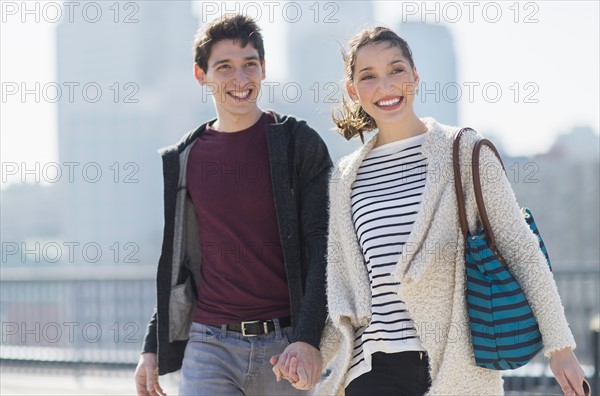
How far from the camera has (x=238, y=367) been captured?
372cm

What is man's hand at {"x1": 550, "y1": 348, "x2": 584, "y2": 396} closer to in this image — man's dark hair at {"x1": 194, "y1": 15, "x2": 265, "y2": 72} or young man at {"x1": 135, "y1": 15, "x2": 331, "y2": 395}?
young man at {"x1": 135, "y1": 15, "x2": 331, "y2": 395}

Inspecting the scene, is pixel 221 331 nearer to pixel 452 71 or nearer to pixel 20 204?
pixel 452 71

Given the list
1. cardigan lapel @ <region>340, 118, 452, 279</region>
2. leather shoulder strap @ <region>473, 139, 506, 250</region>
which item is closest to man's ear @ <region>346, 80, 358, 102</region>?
cardigan lapel @ <region>340, 118, 452, 279</region>

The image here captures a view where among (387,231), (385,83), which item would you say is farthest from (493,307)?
(385,83)

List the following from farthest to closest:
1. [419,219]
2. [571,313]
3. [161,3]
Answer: [161,3] < [571,313] < [419,219]

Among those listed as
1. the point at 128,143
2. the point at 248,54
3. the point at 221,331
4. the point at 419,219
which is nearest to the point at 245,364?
the point at 221,331

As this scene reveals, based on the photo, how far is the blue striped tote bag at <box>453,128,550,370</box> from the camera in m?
2.99

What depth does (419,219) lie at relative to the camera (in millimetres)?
3170

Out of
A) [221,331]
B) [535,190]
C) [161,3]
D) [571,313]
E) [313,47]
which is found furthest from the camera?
[161,3]

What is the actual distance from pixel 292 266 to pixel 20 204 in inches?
5220

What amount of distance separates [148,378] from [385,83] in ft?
5.14

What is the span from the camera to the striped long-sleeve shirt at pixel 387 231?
3213mm

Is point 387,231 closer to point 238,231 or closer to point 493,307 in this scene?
point 493,307

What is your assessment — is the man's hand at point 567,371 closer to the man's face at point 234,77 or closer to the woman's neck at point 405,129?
the woman's neck at point 405,129
